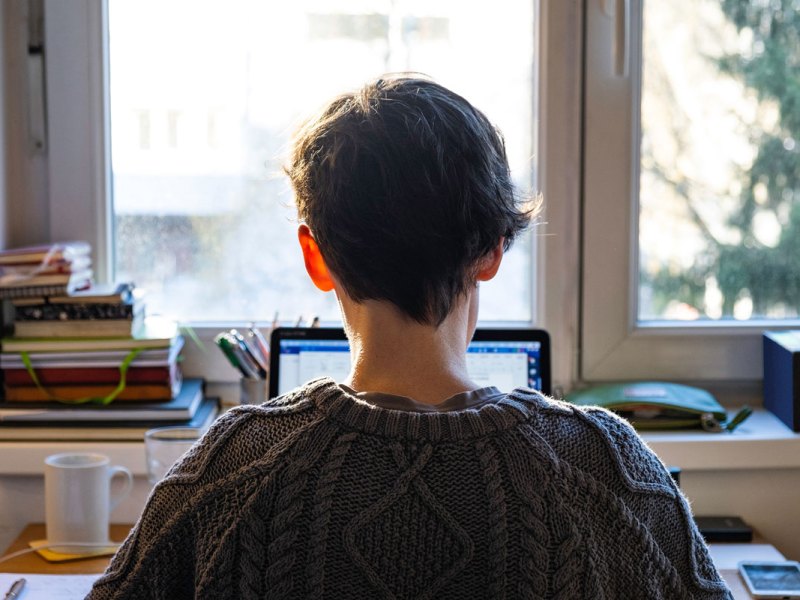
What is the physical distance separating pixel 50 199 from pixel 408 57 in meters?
0.67

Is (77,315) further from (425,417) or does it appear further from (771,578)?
(771,578)

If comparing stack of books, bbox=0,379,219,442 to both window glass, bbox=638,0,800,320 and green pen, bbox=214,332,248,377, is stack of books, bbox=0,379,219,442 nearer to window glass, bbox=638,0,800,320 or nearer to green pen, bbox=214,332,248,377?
green pen, bbox=214,332,248,377

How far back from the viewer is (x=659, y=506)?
0.88 m

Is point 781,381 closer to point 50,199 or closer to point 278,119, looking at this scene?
point 278,119

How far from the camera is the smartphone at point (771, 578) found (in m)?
1.29

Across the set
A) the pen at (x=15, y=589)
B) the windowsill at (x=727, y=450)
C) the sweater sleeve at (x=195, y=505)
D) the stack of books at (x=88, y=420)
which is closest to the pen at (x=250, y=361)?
the stack of books at (x=88, y=420)

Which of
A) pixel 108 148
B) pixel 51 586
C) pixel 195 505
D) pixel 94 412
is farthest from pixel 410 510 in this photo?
pixel 108 148

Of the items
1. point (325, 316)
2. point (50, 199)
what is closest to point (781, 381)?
point (325, 316)

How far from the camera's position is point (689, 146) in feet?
5.98

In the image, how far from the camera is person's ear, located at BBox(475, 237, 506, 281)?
0.90m

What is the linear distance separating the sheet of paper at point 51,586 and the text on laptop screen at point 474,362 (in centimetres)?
38

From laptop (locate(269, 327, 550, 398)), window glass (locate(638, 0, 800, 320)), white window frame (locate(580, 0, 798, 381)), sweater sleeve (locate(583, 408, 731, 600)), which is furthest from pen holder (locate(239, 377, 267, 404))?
sweater sleeve (locate(583, 408, 731, 600))

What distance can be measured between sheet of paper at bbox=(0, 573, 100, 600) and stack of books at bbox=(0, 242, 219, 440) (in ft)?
1.23

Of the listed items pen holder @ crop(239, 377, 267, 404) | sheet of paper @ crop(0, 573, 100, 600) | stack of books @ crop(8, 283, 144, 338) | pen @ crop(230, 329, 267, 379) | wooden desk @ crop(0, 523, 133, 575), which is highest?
stack of books @ crop(8, 283, 144, 338)
